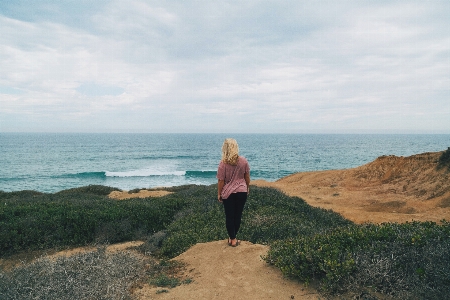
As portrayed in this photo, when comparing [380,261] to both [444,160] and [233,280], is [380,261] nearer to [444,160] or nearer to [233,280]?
[233,280]

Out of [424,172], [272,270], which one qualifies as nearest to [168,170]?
[424,172]

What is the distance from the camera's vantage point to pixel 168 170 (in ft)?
160

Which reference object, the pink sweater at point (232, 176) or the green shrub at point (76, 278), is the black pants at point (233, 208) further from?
the green shrub at point (76, 278)

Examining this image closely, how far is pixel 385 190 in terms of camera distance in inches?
825

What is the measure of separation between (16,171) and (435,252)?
52380 mm

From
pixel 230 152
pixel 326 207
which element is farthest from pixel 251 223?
pixel 326 207

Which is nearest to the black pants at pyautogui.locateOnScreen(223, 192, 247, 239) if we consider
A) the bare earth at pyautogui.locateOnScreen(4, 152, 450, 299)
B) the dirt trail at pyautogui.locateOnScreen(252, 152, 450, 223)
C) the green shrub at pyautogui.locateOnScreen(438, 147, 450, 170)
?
the bare earth at pyautogui.locateOnScreen(4, 152, 450, 299)

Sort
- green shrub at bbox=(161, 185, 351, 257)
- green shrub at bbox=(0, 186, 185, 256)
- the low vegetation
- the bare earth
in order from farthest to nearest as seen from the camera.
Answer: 1. green shrub at bbox=(0, 186, 185, 256)
2. green shrub at bbox=(161, 185, 351, 257)
3. the bare earth
4. the low vegetation

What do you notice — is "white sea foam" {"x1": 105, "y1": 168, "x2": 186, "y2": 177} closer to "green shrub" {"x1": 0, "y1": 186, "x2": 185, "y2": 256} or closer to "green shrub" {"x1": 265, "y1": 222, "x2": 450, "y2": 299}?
"green shrub" {"x1": 0, "y1": 186, "x2": 185, "y2": 256}

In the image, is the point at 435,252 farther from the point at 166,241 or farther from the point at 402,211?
the point at 402,211

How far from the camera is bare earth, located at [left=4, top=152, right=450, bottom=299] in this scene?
491 cm

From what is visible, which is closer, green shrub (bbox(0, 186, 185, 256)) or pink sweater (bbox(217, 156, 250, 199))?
pink sweater (bbox(217, 156, 250, 199))

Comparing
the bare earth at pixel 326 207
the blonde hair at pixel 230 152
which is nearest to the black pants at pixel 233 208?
the bare earth at pixel 326 207

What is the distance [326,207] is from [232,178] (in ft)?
40.5
